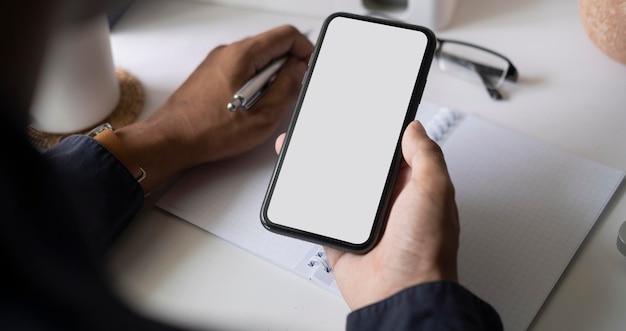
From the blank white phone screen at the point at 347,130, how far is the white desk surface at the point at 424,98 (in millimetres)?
69

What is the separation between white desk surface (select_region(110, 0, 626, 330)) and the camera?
1.74ft

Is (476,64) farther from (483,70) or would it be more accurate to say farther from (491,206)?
(491,206)

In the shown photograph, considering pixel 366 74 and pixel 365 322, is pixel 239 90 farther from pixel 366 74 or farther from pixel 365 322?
pixel 365 322

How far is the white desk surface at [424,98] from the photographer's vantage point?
531mm

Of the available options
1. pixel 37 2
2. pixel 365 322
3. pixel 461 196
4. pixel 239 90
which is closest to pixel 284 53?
pixel 239 90

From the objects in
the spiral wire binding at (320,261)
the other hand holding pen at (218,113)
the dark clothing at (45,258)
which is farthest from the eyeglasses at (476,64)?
the dark clothing at (45,258)

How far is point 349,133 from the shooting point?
1.78 feet

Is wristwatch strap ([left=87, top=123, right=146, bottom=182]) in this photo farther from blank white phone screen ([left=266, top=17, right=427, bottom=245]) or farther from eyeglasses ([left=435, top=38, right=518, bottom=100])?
eyeglasses ([left=435, top=38, right=518, bottom=100])

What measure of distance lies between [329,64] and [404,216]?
0.16 meters

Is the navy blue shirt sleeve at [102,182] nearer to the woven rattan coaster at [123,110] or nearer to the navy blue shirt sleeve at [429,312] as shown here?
the woven rattan coaster at [123,110]

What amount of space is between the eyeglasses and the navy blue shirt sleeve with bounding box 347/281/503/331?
30 cm

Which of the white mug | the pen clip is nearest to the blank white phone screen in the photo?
the pen clip

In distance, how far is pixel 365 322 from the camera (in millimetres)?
447

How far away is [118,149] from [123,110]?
115 millimetres
